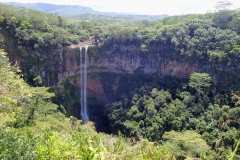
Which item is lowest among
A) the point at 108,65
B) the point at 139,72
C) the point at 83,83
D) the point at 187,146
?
the point at 187,146

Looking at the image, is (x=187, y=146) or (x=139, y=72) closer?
(x=187, y=146)

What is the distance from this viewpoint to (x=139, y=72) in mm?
25688

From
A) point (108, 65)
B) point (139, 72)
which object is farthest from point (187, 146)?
point (108, 65)

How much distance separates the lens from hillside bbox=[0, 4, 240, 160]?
18427mm

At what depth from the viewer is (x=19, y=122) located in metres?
12.6

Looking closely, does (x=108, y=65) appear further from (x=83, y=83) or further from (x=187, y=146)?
(x=187, y=146)

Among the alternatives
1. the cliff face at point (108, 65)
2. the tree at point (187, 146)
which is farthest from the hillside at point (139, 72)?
the tree at point (187, 146)

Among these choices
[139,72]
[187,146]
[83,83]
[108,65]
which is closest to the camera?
[187,146]

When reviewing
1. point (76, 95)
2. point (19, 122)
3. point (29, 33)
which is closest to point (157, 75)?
point (76, 95)

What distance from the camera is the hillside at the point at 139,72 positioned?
1843cm

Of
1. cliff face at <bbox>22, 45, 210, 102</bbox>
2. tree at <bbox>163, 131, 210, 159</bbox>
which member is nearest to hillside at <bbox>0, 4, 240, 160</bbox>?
cliff face at <bbox>22, 45, 210, 102</bbox>

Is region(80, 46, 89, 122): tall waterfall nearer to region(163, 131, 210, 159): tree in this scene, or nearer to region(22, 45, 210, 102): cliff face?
region(22, 45, 210, 102): cliff face

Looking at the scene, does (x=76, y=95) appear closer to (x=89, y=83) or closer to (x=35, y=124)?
(x=89, y=83)

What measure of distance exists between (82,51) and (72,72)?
97.2 inches
